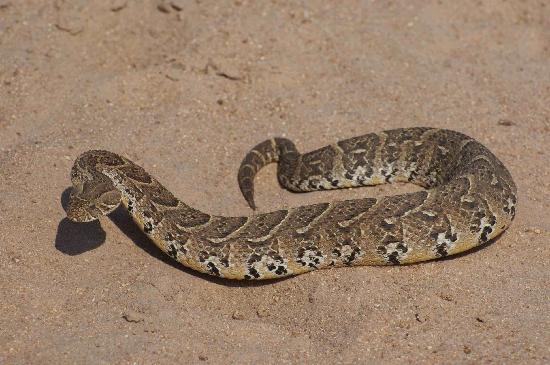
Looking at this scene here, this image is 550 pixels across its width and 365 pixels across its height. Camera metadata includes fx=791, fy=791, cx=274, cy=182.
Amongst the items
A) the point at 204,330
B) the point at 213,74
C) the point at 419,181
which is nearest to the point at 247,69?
the point at 213,74

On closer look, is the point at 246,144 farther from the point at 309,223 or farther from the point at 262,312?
the point at 262,312

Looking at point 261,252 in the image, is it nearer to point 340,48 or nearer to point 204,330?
point 204,330

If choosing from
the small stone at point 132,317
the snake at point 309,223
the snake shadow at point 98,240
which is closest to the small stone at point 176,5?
the snake at point 309,223

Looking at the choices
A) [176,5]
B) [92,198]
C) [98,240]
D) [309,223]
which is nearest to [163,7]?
[176,5]

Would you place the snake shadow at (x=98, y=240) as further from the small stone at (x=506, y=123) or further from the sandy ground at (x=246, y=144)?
the small stone at (x=506, y=123)

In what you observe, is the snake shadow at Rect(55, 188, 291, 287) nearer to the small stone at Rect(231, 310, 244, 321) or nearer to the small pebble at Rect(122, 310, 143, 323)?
the small stone at Rect(231, 310, 244, 321)

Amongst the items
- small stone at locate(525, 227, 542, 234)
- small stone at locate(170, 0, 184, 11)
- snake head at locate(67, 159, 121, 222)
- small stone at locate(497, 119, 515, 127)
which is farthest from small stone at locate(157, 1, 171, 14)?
small stone at locate(525, 227, 542, 234)
